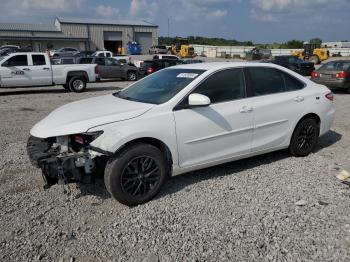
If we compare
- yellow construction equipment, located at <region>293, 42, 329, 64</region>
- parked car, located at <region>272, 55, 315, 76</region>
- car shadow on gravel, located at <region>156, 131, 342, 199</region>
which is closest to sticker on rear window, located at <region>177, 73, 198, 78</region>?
car shadow on gravel, located at <region>156, 131, 342, 199</region>

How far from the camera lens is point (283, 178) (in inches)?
195

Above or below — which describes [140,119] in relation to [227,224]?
above

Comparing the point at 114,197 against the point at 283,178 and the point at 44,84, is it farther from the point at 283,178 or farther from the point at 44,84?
the point at 44,84

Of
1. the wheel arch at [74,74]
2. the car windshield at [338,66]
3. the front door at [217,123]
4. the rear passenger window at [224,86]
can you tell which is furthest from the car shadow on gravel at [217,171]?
the wheel arch at [74,74]

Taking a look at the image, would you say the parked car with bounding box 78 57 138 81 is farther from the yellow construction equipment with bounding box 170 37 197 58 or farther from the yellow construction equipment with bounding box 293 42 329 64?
the yellow construction equipment with bounding box 170 37 197 58

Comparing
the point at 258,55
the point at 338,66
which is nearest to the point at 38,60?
the point at 338,66

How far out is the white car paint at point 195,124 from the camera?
3936mm

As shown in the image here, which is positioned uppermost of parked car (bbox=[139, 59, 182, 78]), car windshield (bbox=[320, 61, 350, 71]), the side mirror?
the side mirror

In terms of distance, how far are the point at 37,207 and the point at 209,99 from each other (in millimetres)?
2465

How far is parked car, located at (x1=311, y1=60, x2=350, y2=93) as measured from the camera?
574 inches

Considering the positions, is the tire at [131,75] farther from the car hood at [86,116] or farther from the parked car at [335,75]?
the car hood at [86,116]

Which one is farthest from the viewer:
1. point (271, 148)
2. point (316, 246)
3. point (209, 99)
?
point (271, 148)

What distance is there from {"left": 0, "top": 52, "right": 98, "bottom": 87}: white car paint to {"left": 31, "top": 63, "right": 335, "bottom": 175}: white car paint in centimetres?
1110

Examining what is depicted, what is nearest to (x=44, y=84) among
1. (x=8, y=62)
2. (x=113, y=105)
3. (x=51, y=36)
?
(x=8, y=62)
